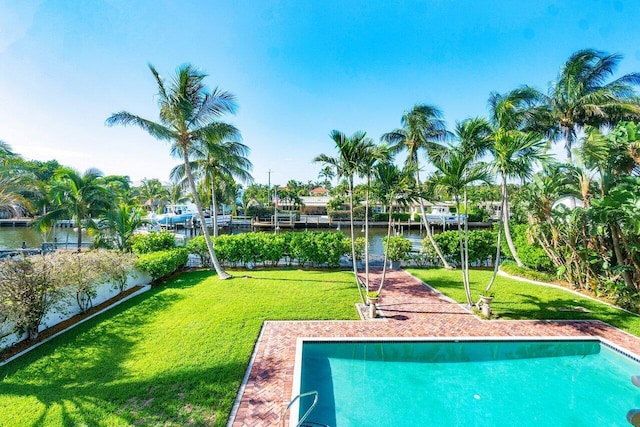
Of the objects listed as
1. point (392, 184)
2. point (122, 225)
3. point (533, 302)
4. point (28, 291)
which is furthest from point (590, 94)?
point (122, 225)

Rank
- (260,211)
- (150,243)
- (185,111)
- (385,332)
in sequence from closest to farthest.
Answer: (385,332) → (185,111) → (150,243) → (260,211)

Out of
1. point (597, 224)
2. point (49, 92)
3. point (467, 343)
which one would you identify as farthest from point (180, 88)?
point (597, 224)

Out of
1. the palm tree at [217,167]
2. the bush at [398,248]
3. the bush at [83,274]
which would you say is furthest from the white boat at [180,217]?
the bush at [398,248]

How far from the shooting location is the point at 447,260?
1388 cm

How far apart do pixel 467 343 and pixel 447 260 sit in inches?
328

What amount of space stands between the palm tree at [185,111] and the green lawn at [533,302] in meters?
8.59

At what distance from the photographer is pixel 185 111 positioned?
9.79 metres

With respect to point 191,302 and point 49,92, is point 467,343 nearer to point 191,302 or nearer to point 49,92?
point 191,302

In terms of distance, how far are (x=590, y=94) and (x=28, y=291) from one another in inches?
808

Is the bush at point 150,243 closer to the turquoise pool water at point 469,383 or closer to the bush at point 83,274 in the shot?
the bush at point 83,274

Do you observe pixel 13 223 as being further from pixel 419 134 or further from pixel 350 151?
pixel 419 134

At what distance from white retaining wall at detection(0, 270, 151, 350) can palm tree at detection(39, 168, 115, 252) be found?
5.81 metres

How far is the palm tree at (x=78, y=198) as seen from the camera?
43.4 feet

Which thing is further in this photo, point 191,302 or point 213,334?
point 191,302
